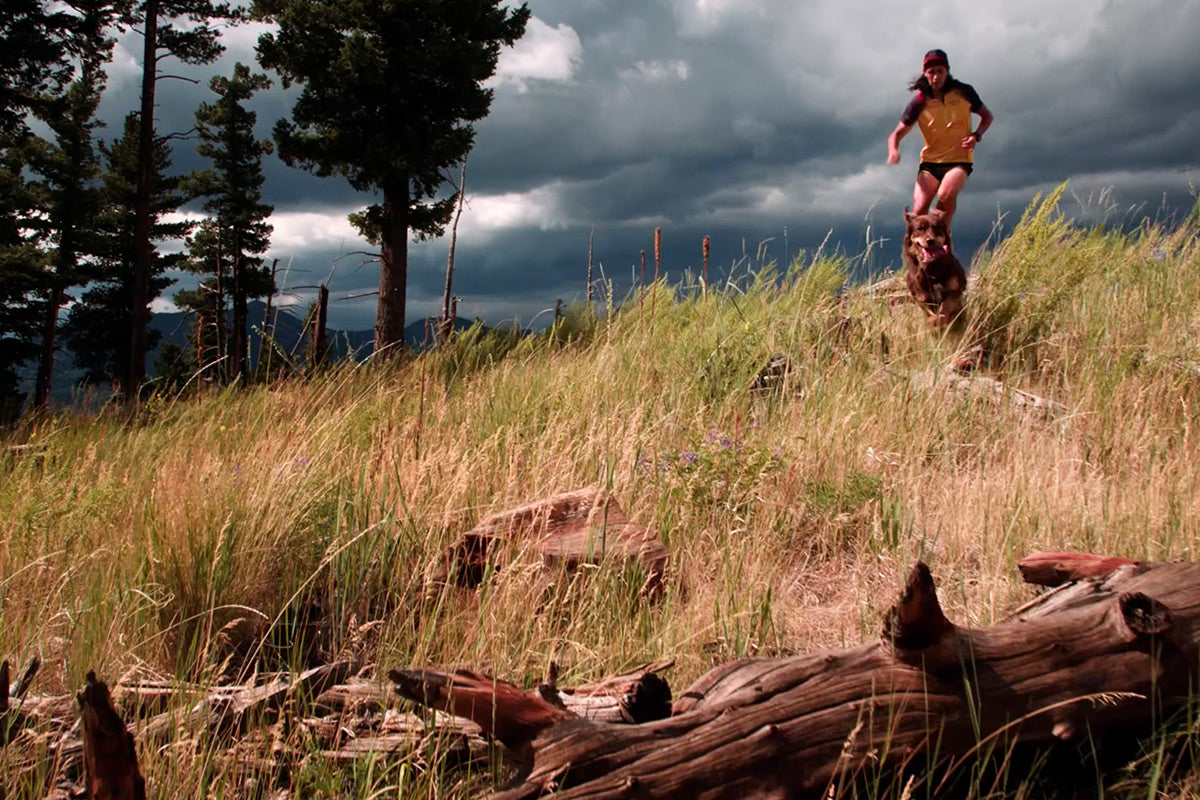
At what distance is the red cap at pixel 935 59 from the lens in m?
7.38

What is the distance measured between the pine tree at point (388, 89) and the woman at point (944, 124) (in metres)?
8.12

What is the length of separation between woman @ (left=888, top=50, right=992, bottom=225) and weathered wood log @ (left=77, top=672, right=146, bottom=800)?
23.9 ft

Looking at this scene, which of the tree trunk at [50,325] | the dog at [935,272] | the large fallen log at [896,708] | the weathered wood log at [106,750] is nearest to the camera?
the weathered wood log at [106,750]

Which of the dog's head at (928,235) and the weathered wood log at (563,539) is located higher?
the dog's head at (928,235)

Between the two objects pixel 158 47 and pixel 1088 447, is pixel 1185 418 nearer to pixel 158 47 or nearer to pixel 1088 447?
pixel 1088 447

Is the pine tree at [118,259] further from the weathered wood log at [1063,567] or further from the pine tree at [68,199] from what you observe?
the weathered wood log at [1063,567]

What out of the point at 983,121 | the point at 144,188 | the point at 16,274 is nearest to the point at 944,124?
the point at 983,121

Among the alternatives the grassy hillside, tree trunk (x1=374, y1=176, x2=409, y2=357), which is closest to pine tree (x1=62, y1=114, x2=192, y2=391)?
tree trunk (x1=374, y1=176, x2=409, y2=357)

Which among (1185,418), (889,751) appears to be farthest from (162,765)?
(1185,418)

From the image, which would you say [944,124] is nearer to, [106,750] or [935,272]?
[935,272]

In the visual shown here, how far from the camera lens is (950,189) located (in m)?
7.38

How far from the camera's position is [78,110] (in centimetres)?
2628

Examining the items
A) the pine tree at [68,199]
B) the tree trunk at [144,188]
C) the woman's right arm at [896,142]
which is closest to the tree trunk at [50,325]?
the pine tree at [68,199]

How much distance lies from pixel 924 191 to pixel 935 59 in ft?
3.62
